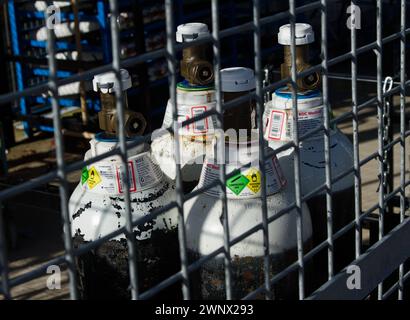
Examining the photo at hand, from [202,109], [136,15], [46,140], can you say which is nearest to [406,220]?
[202,109]

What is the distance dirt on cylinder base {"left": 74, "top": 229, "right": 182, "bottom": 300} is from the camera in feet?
6.23

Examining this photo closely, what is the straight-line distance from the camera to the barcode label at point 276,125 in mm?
2127

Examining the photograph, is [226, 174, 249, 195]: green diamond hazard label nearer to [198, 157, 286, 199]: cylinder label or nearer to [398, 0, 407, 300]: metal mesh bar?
[198, 157, 286, 199]: cylinder label

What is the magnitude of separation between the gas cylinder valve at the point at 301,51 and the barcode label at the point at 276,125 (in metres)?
0.08

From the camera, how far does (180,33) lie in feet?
7.15

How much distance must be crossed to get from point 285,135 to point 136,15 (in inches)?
158

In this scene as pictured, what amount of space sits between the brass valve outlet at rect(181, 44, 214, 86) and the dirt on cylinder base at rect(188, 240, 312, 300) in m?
0.47

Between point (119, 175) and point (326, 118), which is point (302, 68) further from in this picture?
point (119, 175)

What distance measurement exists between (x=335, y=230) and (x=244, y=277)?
0.43m

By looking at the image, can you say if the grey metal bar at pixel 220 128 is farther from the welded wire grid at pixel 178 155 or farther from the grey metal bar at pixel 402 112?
the grey metal bar at pixel 402 112

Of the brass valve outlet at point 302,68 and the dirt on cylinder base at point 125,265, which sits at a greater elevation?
the brass valve outlet at point 302,68

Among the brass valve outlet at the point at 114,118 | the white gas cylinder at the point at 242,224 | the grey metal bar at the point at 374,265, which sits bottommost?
the grey metal bar at the point at 374,265

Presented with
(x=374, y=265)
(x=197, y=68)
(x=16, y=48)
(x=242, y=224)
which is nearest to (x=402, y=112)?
(x=374, y=265)

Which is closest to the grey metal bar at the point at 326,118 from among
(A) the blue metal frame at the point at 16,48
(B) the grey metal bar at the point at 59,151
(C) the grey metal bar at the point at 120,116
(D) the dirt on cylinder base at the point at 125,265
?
(D) the dirt on cylinder base at the point at 125,265
